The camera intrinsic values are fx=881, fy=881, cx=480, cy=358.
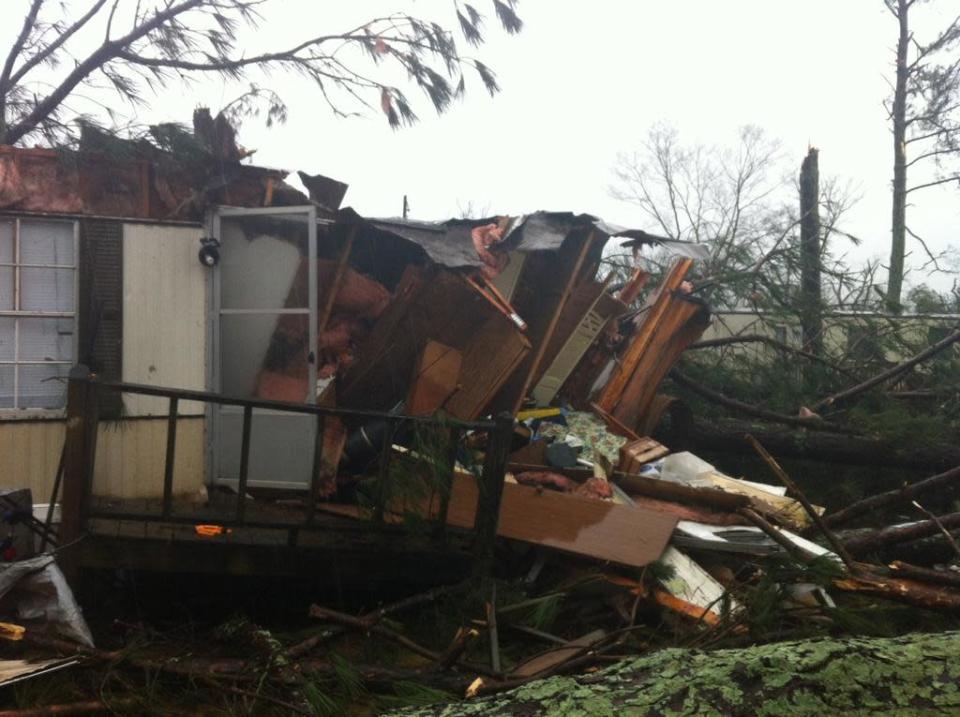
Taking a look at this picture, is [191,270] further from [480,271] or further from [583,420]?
[583,420]

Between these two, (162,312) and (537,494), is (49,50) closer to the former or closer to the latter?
(162,312)

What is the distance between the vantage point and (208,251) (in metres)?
5.79

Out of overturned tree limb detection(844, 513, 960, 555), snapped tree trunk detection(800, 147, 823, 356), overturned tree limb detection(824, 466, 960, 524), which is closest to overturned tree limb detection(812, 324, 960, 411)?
snapped tree trunk detection(800, 147, 823, 356)

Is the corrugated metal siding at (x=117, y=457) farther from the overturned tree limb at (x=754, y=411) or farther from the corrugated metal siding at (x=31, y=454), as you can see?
the overturned tree limb at (x=754, y=411)

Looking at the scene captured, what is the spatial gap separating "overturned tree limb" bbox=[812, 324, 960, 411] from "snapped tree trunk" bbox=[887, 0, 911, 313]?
729 cm

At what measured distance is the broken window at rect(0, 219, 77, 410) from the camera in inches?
213

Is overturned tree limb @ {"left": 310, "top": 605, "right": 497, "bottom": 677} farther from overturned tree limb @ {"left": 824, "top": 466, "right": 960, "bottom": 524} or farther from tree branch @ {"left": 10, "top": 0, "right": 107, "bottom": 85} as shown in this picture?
tree branch @ {"left": 10, "top": 0, "right": 107, "bottom": 85}

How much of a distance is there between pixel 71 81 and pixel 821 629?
19.8 ft

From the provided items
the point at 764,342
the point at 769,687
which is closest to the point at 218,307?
the point at 769,687

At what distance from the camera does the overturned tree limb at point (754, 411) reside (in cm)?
759

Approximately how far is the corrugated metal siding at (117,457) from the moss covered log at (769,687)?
3.92 m

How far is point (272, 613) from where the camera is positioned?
465cm

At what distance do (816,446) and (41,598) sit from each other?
599 centimetres

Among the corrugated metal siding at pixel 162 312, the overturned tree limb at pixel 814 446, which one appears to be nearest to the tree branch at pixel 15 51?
the corrugated metal siding at pixel 162 312
